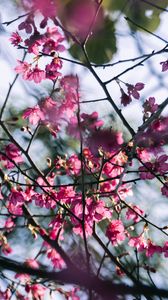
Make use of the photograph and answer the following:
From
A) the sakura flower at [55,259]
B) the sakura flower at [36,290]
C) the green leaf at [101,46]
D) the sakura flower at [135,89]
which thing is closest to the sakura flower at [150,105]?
the sakura flower at [135,89]

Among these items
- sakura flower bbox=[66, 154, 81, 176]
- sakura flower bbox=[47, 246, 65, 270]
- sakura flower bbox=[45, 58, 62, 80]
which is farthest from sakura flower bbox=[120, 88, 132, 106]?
sakura flower bbox=[47, 246, 65, 270]

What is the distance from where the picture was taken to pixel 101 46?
2270 millimetres

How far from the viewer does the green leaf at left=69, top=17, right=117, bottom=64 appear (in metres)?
2.21

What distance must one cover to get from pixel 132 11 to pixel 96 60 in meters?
0.35

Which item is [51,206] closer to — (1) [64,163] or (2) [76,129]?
(1) [64,163]

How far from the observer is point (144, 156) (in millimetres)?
2221

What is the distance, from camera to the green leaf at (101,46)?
221 centimetres

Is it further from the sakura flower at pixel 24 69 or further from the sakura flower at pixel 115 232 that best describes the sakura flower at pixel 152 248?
the sakura flower at pixel 24 69

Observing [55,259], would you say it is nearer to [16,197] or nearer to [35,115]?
[16,197]

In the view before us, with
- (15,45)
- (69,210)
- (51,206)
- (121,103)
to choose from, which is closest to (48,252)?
(51,206)

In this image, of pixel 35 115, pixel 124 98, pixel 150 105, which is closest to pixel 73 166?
pixel 35 115

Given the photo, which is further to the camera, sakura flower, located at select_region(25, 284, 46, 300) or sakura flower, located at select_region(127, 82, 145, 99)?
sakura flower, located at select_region(25, 284, 46, 300)

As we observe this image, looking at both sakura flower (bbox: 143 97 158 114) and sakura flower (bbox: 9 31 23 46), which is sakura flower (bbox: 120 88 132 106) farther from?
sakura flower (bbox: 9 31 23 46)

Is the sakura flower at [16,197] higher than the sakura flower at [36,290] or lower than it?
higher
